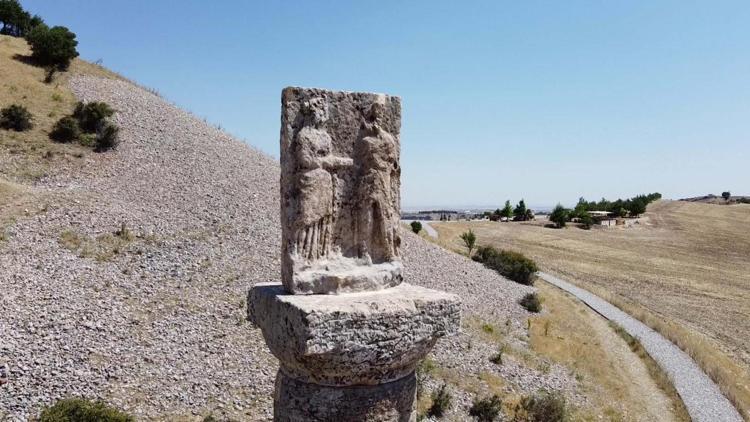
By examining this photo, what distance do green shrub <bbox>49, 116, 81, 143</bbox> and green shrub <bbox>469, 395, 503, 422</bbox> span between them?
19.5 metres

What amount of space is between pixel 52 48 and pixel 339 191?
31102 mm

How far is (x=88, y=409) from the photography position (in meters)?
7.92

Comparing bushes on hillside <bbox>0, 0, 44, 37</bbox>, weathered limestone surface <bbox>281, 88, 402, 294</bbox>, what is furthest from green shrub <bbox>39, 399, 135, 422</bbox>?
bushes on hillside <bbox>0, 0, 44, 37</bbox>

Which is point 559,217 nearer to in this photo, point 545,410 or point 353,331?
point 545,410

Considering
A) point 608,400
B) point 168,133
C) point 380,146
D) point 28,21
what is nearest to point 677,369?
point 608,400

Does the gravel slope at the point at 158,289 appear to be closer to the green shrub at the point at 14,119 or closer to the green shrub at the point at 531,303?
the green shrub at the point at 531,303

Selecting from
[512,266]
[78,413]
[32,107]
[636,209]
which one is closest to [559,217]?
[636,209]

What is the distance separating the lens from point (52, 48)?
29.7 m

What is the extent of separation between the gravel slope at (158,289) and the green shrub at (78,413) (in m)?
0.90

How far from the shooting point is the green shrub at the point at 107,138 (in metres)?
22.6

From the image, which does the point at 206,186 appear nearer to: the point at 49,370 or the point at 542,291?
the point at 49,370

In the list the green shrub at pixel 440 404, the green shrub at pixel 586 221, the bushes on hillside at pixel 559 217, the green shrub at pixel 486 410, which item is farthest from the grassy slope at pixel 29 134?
the green shrub at pixel 586 221

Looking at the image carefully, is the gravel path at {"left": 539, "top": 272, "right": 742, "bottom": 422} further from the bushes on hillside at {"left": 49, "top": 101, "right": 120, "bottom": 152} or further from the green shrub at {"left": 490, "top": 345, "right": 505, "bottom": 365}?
the bushes on hillside at {"left": 49, "top": 101, "right": 120, "bottom": 152}

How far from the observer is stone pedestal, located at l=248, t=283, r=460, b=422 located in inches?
160
